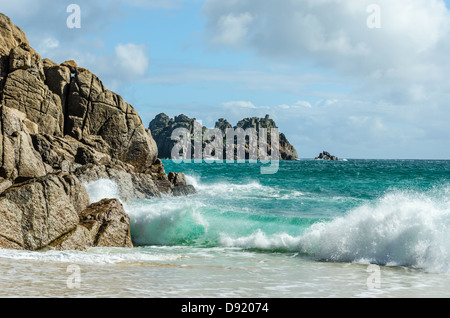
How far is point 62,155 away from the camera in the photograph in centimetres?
2581

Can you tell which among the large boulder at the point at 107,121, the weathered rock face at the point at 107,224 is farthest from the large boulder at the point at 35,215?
the large boulder at the point at 107,121

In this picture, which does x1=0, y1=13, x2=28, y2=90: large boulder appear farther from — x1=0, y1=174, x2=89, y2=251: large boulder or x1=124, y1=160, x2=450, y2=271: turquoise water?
x1=0, y1=174, x2=89, y2=251: large boulder

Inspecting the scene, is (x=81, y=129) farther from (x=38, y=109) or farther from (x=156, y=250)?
(x=156, y=250)

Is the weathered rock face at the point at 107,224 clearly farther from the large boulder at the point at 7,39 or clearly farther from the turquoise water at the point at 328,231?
the large boulder at the point at 7,39

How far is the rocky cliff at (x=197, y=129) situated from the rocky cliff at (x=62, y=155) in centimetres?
12000

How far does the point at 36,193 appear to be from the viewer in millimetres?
12383

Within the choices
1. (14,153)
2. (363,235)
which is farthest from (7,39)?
(363,235)

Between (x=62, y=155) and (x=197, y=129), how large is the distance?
472ft

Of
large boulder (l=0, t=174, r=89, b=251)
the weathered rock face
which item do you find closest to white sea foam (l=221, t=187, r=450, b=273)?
the weathered rock face

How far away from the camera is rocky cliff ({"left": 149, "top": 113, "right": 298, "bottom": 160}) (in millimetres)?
159250

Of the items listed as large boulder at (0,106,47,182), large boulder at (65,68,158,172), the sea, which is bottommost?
the sea

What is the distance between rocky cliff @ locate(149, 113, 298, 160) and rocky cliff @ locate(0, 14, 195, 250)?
120 metres

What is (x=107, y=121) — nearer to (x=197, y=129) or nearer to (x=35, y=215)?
(x=35, y=215)
